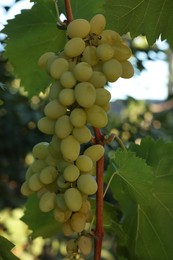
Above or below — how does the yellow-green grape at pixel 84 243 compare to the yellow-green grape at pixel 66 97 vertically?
below

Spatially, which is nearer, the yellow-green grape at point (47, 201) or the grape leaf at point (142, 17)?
the yellow-green grape at point (47, 201)

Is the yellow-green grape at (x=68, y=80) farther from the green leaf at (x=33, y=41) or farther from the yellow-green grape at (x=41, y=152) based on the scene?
the green leaf at (x=33, y=41)

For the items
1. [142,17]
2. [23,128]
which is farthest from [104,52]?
[23,128]

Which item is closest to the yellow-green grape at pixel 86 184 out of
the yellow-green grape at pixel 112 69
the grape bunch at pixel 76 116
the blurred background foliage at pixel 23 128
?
the grape bunch at pixel 76 116

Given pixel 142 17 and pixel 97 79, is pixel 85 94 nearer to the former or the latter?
pixel 97 79

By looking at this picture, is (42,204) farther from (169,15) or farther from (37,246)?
(37,246)
